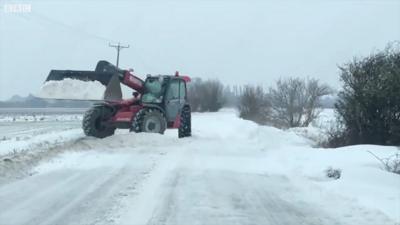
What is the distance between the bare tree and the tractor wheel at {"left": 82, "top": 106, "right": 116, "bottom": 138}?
24.4 metres

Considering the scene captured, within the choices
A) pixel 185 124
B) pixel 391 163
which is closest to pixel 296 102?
pixel 185 124

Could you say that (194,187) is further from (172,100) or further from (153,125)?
(172,100)

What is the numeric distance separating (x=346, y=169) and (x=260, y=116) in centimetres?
3993

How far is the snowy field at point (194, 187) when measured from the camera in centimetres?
741

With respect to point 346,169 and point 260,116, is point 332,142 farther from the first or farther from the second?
point 260,116

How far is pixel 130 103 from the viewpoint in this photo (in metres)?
20.2

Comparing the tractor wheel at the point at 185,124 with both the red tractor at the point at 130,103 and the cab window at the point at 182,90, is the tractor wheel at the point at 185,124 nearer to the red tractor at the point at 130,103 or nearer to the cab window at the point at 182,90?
the red tractor at the point at 130,103

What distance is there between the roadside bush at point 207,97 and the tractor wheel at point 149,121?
205 ft

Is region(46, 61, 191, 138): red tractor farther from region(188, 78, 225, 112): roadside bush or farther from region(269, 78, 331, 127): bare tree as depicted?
region(188, 78, 225, 112): roadside bush

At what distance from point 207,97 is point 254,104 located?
1287 inches

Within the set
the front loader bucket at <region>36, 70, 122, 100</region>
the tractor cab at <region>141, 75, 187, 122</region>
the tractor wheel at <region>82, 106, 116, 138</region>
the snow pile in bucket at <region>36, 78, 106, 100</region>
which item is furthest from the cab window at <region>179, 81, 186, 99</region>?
the snow pile in bucket at <region>36, 78, 106, 100</region>

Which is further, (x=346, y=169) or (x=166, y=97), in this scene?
(x=166, y=97)

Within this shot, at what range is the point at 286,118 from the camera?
149 feet

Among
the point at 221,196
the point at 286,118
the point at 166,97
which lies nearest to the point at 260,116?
the point at 286,118
